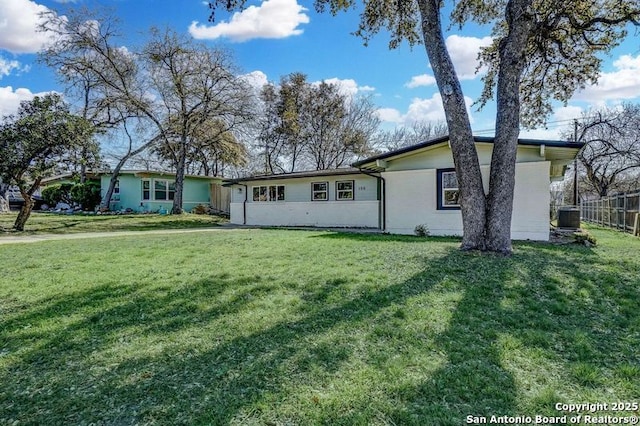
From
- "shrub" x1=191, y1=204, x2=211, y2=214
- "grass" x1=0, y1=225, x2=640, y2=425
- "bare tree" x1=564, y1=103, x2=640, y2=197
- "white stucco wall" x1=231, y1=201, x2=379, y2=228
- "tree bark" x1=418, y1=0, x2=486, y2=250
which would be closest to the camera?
"grass" x1=0, y1=225, x2=640, y2=425

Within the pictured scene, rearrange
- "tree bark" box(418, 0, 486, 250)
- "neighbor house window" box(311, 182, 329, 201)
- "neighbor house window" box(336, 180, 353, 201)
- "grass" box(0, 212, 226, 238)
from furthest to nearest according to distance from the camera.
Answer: "neighbor house window" box(311, 182, 329, 201)
"neighbor house window" box(336, 180, 353, 201)
"grass" box(0, 212, 226, 238)
"tree bark" box(418, 0, 486, 250)

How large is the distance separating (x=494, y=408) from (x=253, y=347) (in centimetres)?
196

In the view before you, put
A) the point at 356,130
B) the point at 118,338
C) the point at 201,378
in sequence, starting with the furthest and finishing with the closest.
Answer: the point at 356,130
the point at 118,338
the point at 201,378

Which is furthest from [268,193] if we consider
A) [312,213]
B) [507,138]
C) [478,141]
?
[507,138]

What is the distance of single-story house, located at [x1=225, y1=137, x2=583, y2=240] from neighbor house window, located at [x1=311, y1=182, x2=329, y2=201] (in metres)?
0.05

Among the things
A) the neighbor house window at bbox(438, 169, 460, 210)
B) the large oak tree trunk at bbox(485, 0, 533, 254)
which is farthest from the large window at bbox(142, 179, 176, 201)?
the large oak tree trunk at bbox(485, 0, 533, 254)

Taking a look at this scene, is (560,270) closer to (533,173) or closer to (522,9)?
(522,9)

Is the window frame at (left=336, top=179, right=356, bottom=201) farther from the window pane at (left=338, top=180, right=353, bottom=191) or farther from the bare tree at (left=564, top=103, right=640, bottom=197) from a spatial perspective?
the bare tree at (left=564, top=103, right=640, bottom=197)

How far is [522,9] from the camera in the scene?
24.1 feet

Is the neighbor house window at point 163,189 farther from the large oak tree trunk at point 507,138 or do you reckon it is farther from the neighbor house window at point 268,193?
the large oak tree trunk at point 507,138

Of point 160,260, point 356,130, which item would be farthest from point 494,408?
point 356,130

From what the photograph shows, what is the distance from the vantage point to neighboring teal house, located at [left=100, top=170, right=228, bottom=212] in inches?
981

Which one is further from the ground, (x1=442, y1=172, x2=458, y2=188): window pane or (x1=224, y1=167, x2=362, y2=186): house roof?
(x1=224, y1=167, x2=362, y2=186): house roof

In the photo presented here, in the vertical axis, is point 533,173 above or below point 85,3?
below
